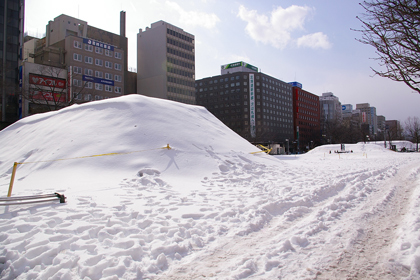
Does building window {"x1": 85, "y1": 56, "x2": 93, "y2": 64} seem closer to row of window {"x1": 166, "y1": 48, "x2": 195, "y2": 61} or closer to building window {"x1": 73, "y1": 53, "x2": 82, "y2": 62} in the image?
building window {"x1": 73, "y1": 53, "x2": 82, "y2": 62}

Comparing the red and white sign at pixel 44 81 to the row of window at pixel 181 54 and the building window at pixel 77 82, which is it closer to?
the building window at pixel 77 82

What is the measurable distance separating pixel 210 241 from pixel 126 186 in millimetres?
4598

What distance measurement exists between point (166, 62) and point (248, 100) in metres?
47.5

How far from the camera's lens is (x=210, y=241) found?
4.89m

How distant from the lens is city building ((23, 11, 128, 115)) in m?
60.7

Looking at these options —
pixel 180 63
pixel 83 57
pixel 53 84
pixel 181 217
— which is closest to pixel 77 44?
pixel 83 57

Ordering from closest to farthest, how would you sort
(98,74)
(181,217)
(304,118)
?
(181,217) < (98,74) < (304,118)

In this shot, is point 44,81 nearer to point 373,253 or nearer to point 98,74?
point 98,74

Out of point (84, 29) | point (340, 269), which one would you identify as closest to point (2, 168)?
point (340, 269)

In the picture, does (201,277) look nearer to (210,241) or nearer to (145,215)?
(210,241)

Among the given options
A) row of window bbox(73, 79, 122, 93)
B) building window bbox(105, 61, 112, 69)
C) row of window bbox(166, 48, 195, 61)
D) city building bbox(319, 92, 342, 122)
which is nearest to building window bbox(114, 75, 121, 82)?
row of window bbox(73, 79, 122, 93)

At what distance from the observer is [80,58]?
63969mm

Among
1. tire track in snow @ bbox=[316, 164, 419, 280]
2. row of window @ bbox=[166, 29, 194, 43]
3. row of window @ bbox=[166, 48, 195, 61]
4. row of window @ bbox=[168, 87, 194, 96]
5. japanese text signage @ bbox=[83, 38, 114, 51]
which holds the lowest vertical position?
tire track in snow @ bbox=[316, 164, 419, 280]

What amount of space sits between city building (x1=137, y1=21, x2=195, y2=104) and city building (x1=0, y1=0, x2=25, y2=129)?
3446 centimetres
